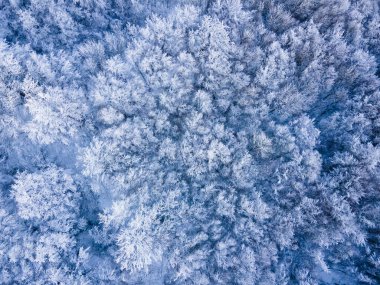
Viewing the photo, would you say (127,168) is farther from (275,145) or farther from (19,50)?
(19,50)

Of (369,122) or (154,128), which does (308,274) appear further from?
(154,128)

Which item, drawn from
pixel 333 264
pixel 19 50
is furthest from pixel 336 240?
pixel 19 50

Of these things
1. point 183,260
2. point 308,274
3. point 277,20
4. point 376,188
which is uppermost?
point 277,20

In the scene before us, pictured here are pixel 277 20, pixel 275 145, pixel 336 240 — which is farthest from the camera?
pixel 277 20

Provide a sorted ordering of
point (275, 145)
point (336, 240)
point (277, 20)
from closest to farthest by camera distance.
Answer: point (336, 240)
point (275, 145)
point (277, 20)

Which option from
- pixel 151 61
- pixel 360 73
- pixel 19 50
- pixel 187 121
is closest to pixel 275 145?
pixel 187 121

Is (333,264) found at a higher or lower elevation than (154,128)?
lower

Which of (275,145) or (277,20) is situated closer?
(275,145)
